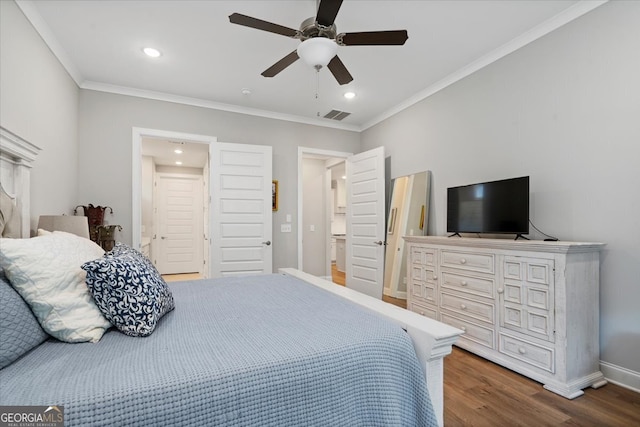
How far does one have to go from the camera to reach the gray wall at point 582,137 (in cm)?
215

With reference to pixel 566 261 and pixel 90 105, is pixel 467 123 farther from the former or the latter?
pixel 90 105

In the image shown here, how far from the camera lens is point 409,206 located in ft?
13.6

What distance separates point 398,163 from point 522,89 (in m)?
1.81

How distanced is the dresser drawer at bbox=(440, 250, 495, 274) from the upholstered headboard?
3308 millimetres

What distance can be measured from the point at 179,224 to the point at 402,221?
5.13 m

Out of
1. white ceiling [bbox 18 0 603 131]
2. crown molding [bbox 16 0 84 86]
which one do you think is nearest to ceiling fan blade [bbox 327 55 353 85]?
white ceiling [bbox 18 0 603 131]

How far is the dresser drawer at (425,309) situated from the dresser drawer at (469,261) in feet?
1.64

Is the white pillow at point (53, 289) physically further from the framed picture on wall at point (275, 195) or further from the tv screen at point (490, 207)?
the framed picture on wall at point (275, 195)

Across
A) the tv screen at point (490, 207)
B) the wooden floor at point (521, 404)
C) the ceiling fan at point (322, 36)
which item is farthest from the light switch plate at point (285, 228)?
the wooden floor at point (521, 404)

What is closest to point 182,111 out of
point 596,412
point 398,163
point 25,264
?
point 398,163

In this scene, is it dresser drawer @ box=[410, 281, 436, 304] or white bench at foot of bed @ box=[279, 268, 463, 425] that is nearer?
white bench at foot of bed @ box=[279, 268, 463, 425]

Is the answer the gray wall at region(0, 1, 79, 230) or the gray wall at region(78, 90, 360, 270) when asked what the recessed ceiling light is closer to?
the gray wall at region(0, 1, 79, 230)

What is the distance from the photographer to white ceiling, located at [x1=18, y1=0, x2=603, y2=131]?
2381mm

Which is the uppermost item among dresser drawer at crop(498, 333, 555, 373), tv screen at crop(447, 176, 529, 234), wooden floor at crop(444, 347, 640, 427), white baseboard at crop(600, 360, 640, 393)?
tv screen at crop(447, 176, 529, 234)
